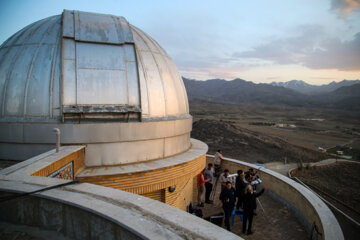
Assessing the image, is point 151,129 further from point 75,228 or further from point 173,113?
point 75,228

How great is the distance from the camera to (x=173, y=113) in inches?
338

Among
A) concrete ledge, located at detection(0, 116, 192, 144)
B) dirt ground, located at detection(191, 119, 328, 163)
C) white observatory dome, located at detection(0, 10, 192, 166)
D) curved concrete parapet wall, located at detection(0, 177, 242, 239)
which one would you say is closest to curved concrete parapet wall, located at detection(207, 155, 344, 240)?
curved concrete parapet wall, located at detection(0, 177, 242, 239)

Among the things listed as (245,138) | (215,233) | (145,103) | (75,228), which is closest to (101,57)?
(145,103)

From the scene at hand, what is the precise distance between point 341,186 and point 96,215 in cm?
1577

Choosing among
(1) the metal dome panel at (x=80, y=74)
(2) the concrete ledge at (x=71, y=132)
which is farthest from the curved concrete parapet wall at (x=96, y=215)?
(1) the metal dome panel at (x=80, y=74)

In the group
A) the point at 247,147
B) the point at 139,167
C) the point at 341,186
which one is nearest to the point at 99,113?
the point at 139,167

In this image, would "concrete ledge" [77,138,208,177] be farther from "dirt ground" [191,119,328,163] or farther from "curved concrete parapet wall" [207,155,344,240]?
"dirt ground" [191,119,328,163]

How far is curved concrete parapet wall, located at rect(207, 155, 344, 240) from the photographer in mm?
6066

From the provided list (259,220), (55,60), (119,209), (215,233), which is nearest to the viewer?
(215,233)

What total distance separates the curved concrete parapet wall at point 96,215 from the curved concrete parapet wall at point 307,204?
182 inches

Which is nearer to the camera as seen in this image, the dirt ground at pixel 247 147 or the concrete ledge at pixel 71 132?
the concrete ledge at pixel 71 132

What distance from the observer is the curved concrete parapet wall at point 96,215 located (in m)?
2.78

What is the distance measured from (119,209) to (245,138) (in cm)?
2659

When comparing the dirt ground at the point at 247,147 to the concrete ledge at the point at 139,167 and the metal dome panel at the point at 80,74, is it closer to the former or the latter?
the concrete ledge at the point at 139,167
